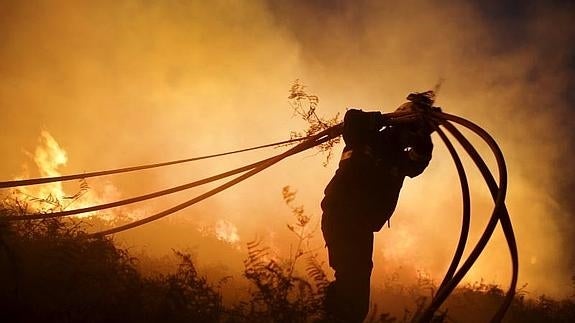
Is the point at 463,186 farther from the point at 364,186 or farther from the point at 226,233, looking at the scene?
the point at 226,233

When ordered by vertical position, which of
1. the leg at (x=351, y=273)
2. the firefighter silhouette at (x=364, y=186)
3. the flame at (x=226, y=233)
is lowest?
the leg at (x=351, y=273)

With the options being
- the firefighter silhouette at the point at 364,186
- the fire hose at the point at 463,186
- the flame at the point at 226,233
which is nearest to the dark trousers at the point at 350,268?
the firefighter silhouette at the point at 364,186

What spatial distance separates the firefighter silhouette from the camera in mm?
5543

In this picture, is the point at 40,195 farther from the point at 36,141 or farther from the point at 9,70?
the point at 9,70

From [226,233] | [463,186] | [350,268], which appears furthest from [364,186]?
[226,233]

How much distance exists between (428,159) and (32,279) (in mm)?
4863

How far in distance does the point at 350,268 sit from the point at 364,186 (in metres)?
1.07

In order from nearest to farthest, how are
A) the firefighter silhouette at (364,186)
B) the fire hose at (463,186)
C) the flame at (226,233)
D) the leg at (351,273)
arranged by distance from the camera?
the fire hose at (463,186) → the leg at (351,273) → the firefighter silhouette at (364,186) → the flame at (226,233)

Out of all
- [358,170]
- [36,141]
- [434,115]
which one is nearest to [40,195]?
[36,141]

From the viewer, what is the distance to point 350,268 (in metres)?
5.53

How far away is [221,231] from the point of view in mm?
16953

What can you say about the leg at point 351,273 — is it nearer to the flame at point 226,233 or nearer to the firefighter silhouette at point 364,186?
the firefighter silhouette at point 364,186

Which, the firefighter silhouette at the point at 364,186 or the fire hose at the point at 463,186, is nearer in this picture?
the fire hose at the point at 463,186

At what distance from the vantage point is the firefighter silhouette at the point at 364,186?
18.2ft
